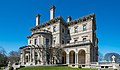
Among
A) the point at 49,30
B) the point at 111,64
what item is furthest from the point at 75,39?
the point at 111,64

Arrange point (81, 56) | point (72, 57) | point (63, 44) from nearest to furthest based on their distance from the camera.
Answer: point (81, 56) → point (72, 57) → point (63, 44)

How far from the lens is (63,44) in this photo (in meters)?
51.7

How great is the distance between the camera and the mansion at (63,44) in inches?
1857

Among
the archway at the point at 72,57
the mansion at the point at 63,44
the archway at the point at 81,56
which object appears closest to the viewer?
the mansion at the point at 63,44

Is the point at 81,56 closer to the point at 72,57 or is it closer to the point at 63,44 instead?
the point at 72,57

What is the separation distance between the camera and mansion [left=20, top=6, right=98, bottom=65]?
155 feet

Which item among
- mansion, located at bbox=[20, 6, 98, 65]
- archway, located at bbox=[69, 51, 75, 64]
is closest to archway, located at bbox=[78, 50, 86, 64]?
mansion, located at bbox=[20, 6, 98, 65]

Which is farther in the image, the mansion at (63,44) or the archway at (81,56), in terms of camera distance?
the archway at (81,56)

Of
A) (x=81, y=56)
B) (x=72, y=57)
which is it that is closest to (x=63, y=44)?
(x=72, y=57)

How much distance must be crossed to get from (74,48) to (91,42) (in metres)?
4.68

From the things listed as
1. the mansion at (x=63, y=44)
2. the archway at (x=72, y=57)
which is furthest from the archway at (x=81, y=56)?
the archway at (x=72, y=57)

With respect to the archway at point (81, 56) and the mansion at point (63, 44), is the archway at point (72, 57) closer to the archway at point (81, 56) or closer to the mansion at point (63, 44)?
the mansion at point (63, 44)

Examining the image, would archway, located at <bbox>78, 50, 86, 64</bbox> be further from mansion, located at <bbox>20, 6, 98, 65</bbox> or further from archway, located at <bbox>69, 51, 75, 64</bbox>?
archway, located at <bbox>69, 51, 75, 64</bbox>

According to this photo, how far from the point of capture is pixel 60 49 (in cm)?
5034
